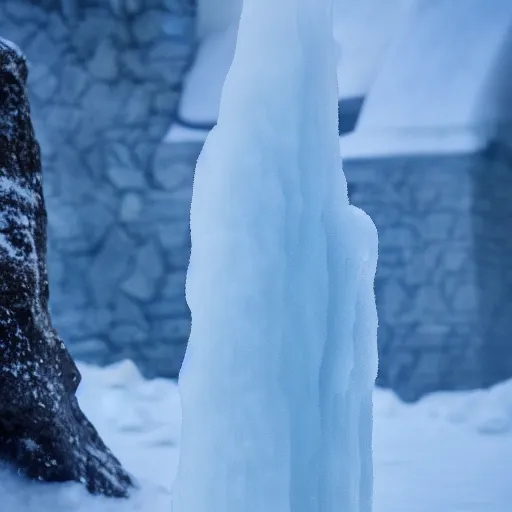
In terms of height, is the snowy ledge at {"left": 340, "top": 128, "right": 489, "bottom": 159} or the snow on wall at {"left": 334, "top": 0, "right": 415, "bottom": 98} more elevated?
the snow on wall at {"left": 334, "top": 0, "right": 415, "bottom": 98}

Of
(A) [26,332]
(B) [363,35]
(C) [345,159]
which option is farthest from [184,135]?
(A) [26,332]

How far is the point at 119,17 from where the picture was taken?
5203mm

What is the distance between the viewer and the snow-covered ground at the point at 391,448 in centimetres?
227

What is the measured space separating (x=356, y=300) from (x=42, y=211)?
4.11 ft

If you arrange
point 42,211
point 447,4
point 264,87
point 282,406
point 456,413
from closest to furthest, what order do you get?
point 282,406
point 264,87
point 42,211
point 456,413
point 447,4

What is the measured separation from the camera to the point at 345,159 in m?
4.78

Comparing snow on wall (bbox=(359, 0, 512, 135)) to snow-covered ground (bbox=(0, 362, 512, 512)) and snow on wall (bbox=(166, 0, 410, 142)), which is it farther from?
snow-covered ground (bbox=(0, 362, 512, 512))

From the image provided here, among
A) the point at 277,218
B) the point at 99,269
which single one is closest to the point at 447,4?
the point at 99,269

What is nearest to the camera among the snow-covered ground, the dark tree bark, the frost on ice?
the frost on ice

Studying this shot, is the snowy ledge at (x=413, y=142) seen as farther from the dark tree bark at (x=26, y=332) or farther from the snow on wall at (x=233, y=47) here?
the dark tree bark at (x=26, y=332)

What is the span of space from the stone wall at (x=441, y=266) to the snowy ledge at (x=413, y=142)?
56mm

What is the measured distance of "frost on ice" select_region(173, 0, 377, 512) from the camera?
1.39m

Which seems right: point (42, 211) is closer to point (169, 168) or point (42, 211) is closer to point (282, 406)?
point (282, 406)

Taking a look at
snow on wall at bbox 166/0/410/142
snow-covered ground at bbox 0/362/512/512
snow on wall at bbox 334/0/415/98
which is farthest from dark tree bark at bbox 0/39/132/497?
snow on wall at bbox 334/0/415/98
